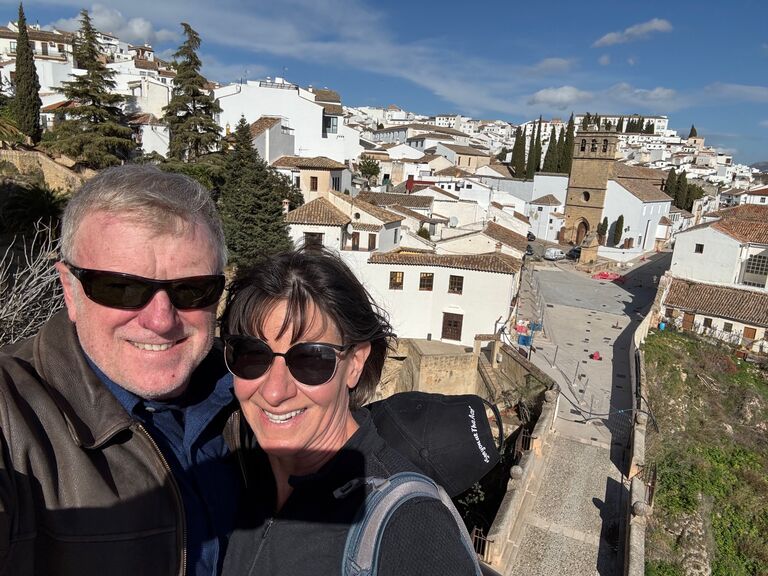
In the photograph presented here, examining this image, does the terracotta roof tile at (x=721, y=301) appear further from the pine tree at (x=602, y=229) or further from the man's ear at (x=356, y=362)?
the man's ear at (x=356, y=362)

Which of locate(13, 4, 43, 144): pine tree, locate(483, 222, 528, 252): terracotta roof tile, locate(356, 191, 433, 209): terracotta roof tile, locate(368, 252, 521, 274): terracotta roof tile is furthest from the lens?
locate(356, 191, 433, 209): terracotta roof tile

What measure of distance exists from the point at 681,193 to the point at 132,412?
6384 cm

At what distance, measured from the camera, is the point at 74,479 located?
1288mm

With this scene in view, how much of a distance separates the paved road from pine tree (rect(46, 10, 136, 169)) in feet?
63.9

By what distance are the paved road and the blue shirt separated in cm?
867

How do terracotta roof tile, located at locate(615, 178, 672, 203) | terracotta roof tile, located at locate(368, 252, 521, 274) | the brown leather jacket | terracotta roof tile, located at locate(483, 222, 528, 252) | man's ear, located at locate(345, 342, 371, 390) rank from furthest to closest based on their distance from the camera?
terracotta roof tile, located at locate(615, 178, 672, 203) < terracotta roof tile, located at locate(483, 222, 528, 252) < terracotta roof tile, located at locate(368, 252, 521, 274) < man's ear, located at locate(345, 342, 371, 390) < the brown leather jacket

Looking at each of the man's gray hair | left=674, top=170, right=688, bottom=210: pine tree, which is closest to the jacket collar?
the man's gray hair

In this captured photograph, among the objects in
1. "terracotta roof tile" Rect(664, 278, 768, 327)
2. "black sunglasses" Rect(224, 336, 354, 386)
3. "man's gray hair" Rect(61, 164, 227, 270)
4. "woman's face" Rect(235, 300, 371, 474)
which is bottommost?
"terracotta roof tile" Rect(664, 278, 768, 327)

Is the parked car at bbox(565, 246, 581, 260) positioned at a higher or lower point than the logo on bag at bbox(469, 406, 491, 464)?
lower

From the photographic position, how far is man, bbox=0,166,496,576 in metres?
1.25

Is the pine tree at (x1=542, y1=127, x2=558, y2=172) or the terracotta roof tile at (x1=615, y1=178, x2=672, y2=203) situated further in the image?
the pine tree at (x1=542, y1=127, x2=558, y2=172)

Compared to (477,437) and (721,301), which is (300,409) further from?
(721,301)

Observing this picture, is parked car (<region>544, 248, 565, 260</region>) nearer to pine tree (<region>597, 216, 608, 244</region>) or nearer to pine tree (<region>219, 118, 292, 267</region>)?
pine tree (<region>597, 216, 608, 244</region>)

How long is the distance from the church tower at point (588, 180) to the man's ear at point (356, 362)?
147ft
